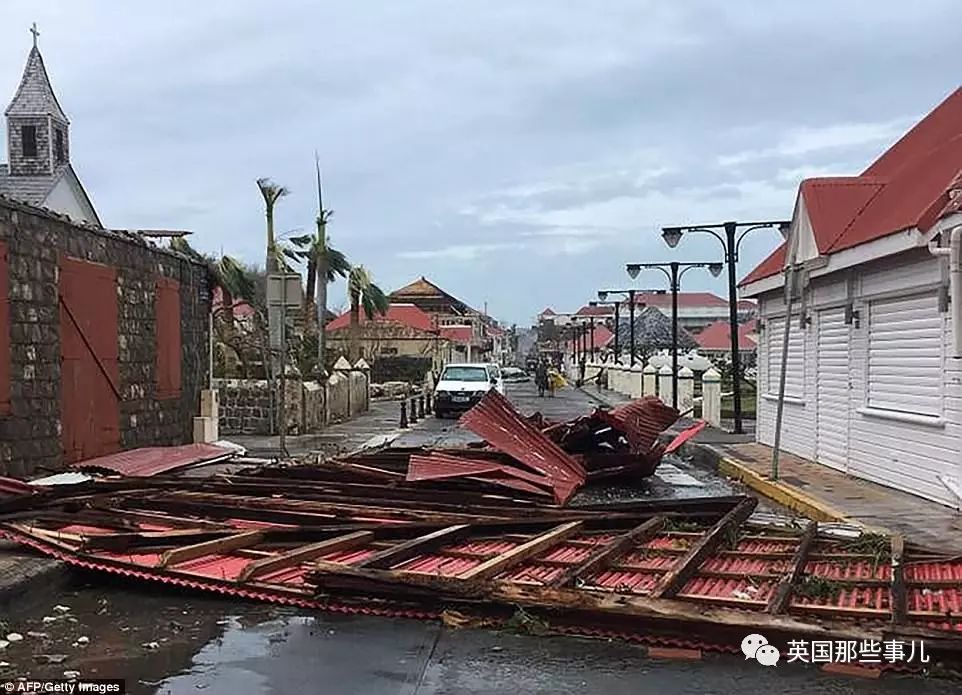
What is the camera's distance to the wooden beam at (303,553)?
23.4 feet

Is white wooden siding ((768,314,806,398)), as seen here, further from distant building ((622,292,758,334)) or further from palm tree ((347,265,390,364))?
distant building ((622,292,758,334))

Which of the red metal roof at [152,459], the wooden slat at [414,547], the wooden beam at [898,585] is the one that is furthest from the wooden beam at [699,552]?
the red metal roof at [152,459]

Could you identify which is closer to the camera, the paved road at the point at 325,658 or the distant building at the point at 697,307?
the paved road at the point at 325,658

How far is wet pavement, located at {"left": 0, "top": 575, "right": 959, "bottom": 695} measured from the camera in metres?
5.31

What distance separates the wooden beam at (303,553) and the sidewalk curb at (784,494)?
504cm

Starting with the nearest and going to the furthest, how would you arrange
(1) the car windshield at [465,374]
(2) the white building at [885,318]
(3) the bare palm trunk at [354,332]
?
(2) the white building at [885,318]
(1) the car windshield at [465,374]
(3) the bare palm trunk at [354,332]

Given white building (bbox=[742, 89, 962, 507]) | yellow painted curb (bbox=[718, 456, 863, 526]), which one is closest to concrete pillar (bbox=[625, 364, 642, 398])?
white building (bbox=[742, 89, 962, 507])

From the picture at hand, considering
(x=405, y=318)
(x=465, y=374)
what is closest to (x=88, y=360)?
(x=465, y=374)

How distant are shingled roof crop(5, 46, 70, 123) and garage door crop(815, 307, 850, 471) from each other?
40140 mm

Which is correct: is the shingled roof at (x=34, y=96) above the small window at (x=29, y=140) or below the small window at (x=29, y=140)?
above

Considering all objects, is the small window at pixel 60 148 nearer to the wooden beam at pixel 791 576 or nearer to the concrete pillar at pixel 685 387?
the concrete pillar at pixel 685 387

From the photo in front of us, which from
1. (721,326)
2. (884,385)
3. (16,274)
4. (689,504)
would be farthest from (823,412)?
(721,326)

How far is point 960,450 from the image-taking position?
36.0 feet

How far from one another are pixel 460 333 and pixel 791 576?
287 ft
